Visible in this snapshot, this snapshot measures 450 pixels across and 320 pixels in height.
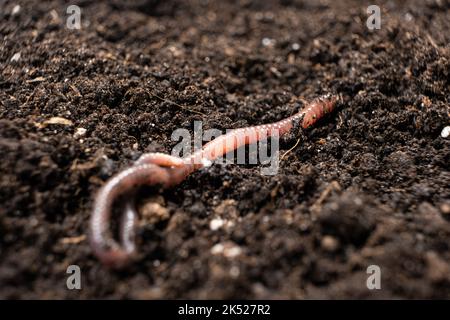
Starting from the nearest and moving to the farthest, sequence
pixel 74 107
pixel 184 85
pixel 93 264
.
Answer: pixel 93 264
pixel 74 107
pixel 184 85

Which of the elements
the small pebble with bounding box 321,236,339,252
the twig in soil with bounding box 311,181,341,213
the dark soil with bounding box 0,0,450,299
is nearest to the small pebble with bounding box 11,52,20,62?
the dark soil with bounding box 0,0,450,299

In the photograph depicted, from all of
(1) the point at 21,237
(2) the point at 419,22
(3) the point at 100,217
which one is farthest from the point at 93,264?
(2) the point at 419,22

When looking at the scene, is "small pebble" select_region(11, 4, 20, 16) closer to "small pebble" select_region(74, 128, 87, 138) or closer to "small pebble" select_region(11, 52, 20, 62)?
"small pebble" select_region(11, 52, 20, 62)

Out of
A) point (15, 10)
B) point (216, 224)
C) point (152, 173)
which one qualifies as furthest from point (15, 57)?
point (216, 224)

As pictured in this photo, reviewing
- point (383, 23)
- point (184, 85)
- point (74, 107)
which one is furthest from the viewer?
point (383, 23)

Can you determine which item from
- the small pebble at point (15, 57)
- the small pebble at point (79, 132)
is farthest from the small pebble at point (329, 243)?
the small pebble at point (15, 57)

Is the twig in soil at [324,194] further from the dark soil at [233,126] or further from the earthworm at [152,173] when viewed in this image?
the earthworm at [152,173]
